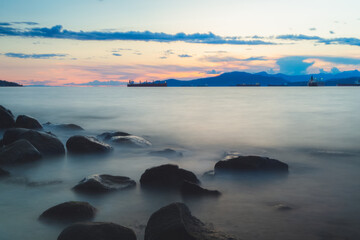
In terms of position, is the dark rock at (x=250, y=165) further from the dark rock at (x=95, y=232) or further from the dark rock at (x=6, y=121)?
the dark rock at (x=6, y=121)

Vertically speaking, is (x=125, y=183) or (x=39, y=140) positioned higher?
(x=39, y=140)

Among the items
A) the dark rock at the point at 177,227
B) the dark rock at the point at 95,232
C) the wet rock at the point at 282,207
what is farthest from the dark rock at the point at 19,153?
the wet rock at the point at 282,207

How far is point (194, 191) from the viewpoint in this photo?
6.23m

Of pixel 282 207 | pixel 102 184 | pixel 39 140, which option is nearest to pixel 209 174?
pixel 282 207

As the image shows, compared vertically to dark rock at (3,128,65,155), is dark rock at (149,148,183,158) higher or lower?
lower

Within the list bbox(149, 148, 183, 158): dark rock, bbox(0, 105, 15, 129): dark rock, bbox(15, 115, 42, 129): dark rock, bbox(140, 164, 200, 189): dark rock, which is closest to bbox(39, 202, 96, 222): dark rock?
bbox(140, 164, 200, 189): dark rock

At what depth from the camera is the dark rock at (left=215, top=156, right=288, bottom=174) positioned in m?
7.83

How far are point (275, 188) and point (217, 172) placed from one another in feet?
5.06

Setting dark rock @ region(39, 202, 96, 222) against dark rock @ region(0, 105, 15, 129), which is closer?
dark rock @ region(39, 202, 96, 222)

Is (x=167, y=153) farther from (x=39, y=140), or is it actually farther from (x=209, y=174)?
(x=39, y=140)

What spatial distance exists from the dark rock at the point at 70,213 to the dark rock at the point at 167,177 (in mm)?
1764

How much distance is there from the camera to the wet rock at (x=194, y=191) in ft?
20.4

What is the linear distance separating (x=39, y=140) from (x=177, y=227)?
6.91m

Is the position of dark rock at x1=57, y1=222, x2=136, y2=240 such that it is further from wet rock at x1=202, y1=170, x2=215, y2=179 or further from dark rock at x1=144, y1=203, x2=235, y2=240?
wet rock at x1=202, y1=170, x2=215, y2=179
